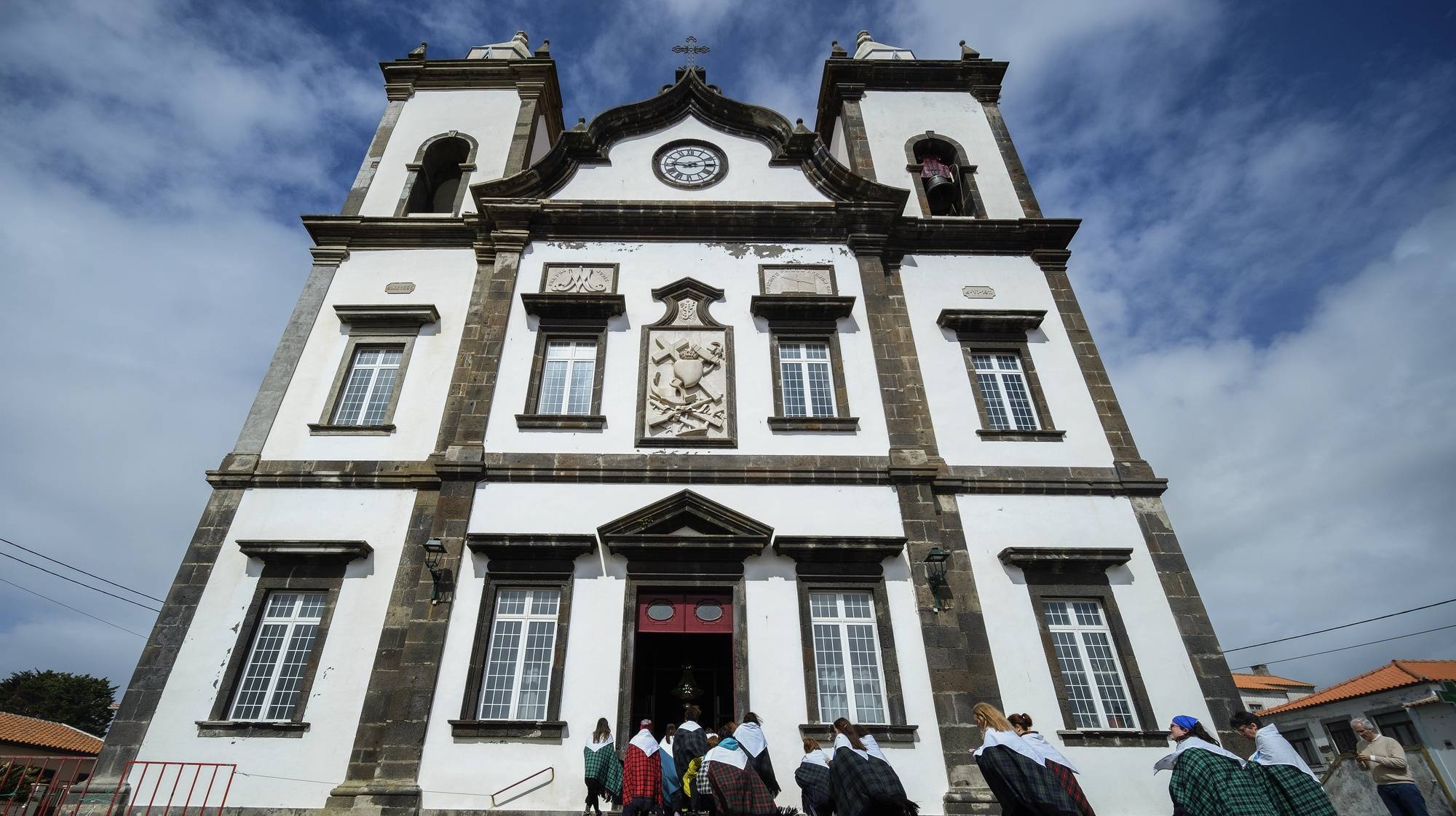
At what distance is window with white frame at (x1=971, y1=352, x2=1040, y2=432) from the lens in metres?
14.1

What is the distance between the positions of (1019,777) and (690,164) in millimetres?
14685

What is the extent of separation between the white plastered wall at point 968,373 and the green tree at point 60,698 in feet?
179

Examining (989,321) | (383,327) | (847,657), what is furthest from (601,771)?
(989,321)

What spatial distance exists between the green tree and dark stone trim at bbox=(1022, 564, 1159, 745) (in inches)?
2188

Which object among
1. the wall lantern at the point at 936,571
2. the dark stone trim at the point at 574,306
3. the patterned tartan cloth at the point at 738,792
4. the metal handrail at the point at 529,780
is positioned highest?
the dark stone trim at the point at 574,306

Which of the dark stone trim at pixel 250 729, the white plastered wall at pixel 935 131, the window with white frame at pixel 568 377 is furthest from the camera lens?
the white plastered wall at pixel 935 131

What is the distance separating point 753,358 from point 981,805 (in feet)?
26.4

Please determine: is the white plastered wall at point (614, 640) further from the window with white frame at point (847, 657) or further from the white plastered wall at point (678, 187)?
the white plastered wall at point (678, 187)

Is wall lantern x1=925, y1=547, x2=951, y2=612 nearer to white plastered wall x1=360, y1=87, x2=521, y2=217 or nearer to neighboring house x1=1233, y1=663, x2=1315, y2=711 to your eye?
white plastered wall x1=360, y1=87, x2=521, y2=217

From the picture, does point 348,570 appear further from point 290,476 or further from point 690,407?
point 690,407

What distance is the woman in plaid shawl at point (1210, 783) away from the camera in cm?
608

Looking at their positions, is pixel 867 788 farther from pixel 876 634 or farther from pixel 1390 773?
pixel 1390 773

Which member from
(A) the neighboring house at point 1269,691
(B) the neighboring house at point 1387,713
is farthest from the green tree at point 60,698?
(A) the neighboring house at point 1269,691

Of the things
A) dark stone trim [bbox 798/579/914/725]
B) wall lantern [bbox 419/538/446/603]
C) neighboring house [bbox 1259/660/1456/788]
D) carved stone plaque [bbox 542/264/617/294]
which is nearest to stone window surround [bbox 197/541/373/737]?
wall lantern [bbox 419/538/446/603]
